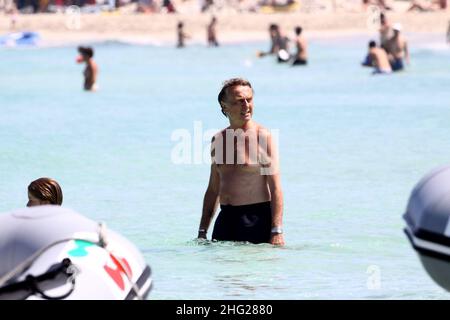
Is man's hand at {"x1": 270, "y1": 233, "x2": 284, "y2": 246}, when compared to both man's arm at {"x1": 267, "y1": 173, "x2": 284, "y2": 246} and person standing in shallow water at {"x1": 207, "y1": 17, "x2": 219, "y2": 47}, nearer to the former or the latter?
man's arm at {"x1": 267, "y1": 173, "x2": 284, "y2": 246}

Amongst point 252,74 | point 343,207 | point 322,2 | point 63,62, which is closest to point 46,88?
point 252,74

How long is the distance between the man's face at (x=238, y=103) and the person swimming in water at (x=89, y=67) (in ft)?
57.1

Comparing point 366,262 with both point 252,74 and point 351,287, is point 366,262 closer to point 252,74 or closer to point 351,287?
point 351,287

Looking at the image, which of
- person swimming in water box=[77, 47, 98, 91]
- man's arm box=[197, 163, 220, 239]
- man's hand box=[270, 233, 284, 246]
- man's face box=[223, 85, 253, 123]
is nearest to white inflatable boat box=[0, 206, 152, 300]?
man's face box=[223, 85, 253, 123]

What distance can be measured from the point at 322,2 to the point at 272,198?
59.9m

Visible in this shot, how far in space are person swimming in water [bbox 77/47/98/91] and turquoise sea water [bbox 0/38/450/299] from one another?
1.34 feet

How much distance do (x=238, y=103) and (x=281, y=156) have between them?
35.2ft

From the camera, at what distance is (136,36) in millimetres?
57719

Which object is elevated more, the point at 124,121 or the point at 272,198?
the point at 272,198

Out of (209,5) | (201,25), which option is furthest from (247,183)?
(209,5)

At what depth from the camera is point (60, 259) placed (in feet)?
17.6

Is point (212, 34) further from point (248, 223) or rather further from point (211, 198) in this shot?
point (248, 223)

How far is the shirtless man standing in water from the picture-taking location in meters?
8.66

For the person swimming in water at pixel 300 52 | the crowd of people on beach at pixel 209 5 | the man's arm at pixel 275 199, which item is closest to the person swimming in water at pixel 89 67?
the person swimming in water at pixel 300 52
